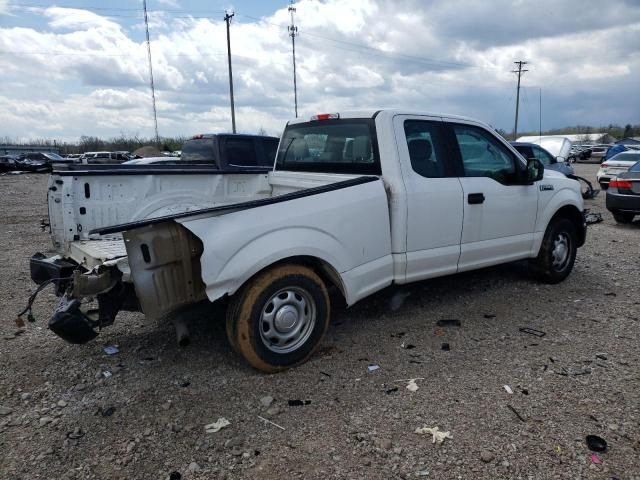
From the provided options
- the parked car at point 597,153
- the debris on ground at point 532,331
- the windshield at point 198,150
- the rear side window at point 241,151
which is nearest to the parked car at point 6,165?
the windshield at point 198,150

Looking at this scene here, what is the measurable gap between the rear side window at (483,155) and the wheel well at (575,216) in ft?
3.96

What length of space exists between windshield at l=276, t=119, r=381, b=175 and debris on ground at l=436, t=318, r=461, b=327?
63.4 inches

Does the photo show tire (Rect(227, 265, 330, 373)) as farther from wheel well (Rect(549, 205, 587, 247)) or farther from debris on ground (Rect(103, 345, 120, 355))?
wheel well (Rect(549, 205, 587, 247))

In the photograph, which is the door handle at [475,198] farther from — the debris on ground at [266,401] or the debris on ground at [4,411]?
the debris on ground at [4,411]

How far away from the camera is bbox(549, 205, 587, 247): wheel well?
5.94 metres

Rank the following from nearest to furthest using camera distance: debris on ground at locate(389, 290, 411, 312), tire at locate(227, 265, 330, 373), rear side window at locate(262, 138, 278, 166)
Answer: tire at locate(227, 265, 330, 373) → debris on ground at locate(389, 290, 411, 312) → rear side window at locate(262, 138, 278, 166)

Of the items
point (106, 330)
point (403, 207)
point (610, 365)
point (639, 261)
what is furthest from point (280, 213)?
point (639, 261)

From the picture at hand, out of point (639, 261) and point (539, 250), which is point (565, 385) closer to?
point (539, 250)

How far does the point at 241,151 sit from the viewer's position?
9688 mm

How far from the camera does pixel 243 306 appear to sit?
139 inches

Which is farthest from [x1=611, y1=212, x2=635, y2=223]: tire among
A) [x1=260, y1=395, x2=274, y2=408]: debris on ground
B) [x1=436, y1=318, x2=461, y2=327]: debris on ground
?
[x1=260, y1=395, x2=274, y2=408]: debris on ground

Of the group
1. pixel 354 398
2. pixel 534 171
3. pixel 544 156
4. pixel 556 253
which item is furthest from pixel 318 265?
pixel 544 156

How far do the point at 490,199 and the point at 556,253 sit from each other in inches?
62.7

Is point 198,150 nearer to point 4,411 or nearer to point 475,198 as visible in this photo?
point 475,198
